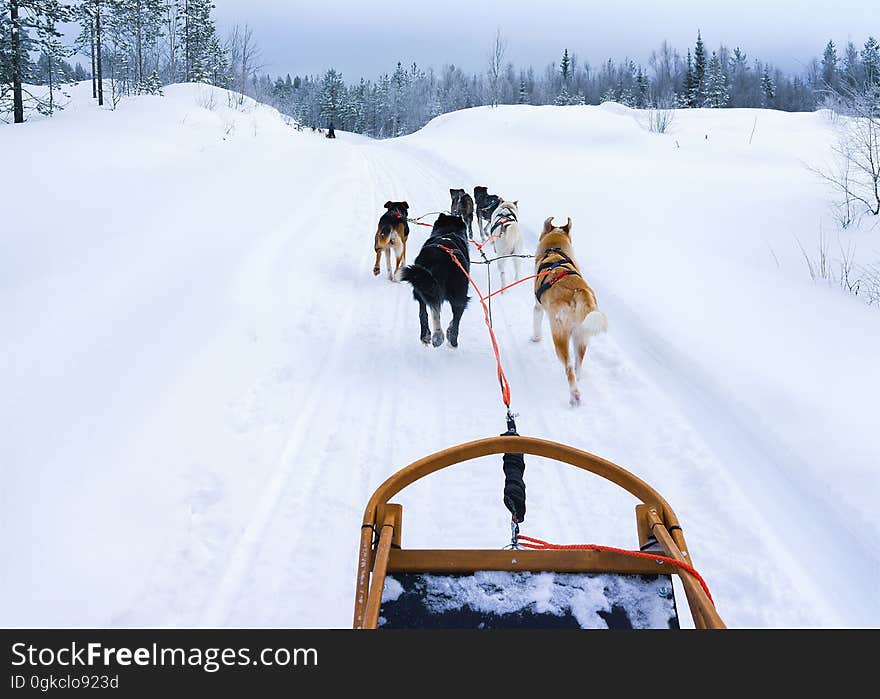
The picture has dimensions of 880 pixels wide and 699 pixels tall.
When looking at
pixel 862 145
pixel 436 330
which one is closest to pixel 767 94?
pixel 862 145

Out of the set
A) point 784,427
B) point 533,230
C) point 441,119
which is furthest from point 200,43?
point 784,427


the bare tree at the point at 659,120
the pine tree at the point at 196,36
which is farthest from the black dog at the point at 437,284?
the pine tree at the point at 196,36

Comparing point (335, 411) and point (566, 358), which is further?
point (566, 358)

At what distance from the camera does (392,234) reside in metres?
7.14

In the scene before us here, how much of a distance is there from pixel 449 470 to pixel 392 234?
429 centimetres

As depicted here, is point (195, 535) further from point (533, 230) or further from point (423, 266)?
point (533, 230)

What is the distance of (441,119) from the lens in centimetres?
4800

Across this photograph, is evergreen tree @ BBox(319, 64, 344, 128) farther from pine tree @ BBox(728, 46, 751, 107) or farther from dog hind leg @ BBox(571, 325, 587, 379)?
dog hind leg @ BBox(571, 325, 587, 379)

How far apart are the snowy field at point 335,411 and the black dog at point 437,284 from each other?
26cm

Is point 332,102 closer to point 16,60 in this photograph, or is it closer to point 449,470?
point 16,60

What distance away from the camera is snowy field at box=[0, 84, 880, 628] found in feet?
8.70

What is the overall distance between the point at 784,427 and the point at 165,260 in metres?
6.25

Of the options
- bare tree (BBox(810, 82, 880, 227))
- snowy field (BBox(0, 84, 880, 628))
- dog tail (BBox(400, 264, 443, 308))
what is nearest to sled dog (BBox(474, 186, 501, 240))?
snowy field (BBox(0, 84, 880, 628))

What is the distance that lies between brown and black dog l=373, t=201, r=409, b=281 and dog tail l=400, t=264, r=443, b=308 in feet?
6.48
